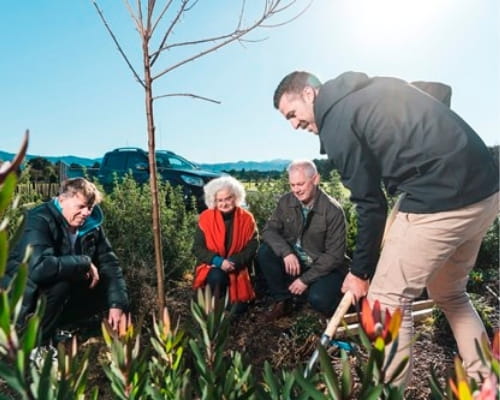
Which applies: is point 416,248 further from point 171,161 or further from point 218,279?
point 171,161

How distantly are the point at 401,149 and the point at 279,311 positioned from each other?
2.12 meters

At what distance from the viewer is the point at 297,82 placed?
234cm

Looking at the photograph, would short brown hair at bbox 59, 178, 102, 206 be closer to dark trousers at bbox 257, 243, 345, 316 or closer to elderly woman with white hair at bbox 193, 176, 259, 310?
elderly woman with white hair at bbox 193, 176, 259, 310

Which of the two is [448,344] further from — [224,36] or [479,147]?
[224,36]

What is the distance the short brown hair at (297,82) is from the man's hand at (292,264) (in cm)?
173

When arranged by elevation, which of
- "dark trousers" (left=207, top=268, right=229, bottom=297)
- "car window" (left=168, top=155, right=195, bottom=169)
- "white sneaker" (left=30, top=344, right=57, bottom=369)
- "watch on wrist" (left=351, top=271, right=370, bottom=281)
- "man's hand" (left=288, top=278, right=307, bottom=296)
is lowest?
"man's hand" (left=288, top=278, right=307, bottom=296)

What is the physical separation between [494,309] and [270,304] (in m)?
1.92

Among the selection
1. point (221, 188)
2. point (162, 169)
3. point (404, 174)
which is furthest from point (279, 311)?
point (162, 169)

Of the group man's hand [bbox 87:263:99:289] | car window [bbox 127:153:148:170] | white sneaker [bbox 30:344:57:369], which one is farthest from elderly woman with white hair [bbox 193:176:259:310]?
car window [bbox 127:153:148:170]

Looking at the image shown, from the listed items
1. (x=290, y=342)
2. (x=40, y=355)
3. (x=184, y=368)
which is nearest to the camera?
(x=40, y=355)

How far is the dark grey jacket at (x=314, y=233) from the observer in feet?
12.5

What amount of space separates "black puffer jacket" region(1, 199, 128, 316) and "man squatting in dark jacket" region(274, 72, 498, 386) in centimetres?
180

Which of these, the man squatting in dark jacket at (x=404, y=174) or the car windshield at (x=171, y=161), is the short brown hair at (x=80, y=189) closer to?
the man squatting in dark jacket at (x=404, y=174)

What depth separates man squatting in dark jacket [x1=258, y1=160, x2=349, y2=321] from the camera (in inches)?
148
